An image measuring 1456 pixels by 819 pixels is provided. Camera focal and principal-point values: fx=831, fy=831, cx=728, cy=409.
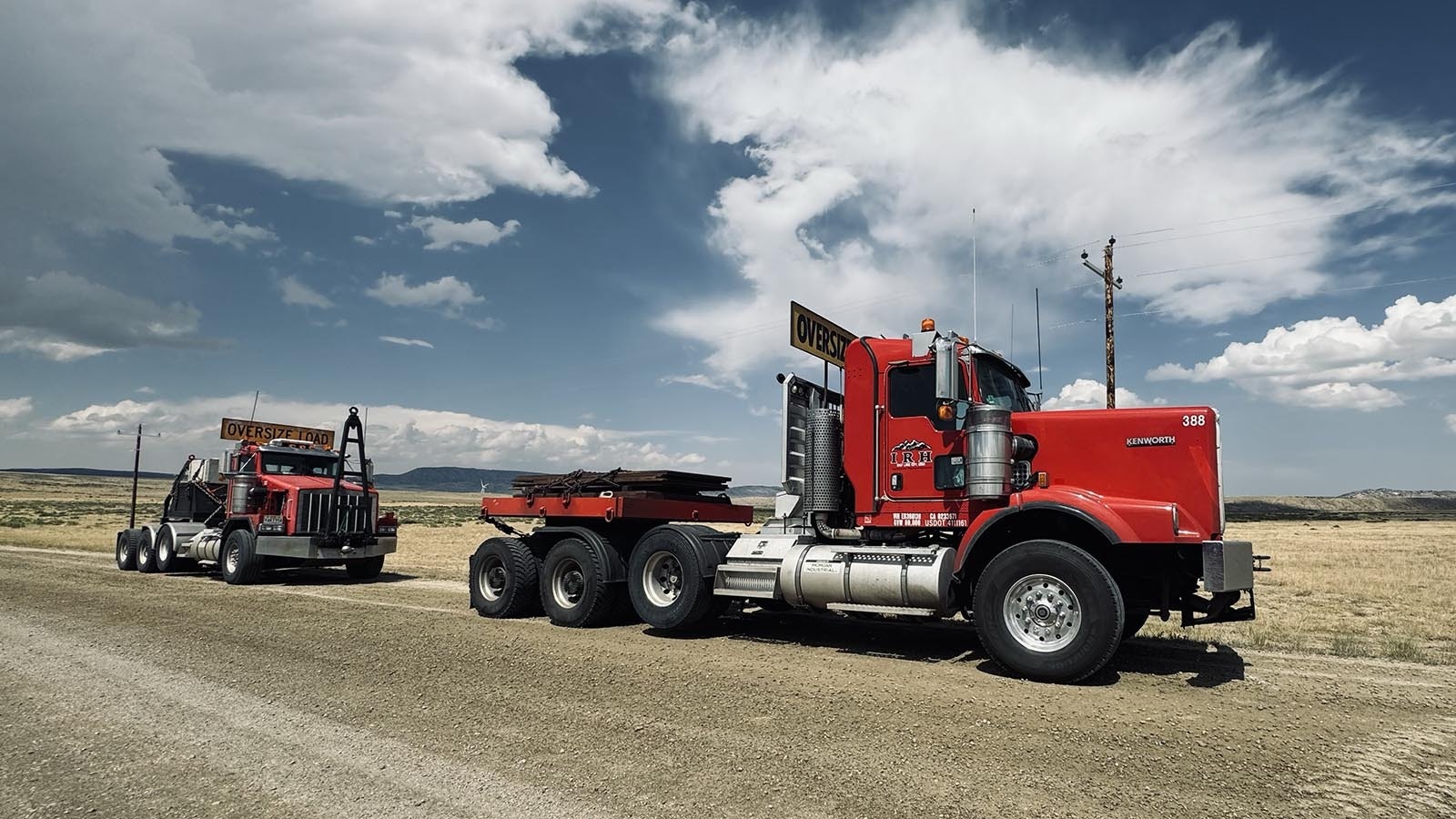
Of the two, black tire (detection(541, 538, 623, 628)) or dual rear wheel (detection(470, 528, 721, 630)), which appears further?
black tire (detection(541, 538, 623, 628))

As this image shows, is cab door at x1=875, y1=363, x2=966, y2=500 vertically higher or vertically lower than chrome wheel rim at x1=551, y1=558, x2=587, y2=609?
higher

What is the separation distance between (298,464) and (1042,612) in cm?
1623

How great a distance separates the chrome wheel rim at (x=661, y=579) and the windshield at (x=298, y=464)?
999 cm

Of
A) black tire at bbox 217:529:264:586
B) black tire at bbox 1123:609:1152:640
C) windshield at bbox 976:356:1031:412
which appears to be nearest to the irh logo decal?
windshield at bbox 976:356:1031:412

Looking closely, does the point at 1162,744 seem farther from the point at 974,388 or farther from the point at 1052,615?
the point at 974,388

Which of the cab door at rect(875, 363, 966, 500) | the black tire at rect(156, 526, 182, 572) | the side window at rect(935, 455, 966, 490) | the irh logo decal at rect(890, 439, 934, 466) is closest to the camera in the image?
the side window at rect(935, 455, 966, 490)

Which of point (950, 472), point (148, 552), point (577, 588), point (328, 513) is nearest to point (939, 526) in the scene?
point (950, 472)

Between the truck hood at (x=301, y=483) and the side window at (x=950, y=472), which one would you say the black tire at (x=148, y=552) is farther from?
the side window at (x=950, y=472)

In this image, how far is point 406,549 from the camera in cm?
2850

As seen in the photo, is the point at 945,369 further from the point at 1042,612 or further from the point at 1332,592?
the point at 1332,592

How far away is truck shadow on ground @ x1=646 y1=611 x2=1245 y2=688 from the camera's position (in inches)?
323

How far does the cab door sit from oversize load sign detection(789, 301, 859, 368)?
2.81ft

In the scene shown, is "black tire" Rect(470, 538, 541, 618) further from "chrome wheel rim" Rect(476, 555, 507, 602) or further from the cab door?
the cab door

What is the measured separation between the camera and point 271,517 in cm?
1670
